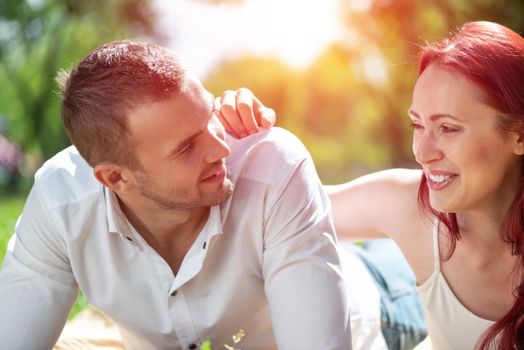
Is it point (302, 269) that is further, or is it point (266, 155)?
point (266, 155)

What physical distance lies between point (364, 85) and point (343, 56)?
359mm

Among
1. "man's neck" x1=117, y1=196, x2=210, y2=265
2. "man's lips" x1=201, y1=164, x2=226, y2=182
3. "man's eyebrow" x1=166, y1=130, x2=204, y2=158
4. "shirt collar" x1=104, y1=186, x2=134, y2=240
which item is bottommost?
"man's neck" x1=117, y1=196, x2=210, y2=265

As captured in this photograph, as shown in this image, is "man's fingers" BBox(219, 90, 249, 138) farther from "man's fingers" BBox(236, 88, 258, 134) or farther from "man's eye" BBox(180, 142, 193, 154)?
"man's eye" BBox(180, 142, 193, 154)

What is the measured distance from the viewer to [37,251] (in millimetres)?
2646

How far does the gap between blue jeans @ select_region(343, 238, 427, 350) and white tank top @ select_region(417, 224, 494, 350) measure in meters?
0.57

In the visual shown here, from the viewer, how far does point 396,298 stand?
3.57 m

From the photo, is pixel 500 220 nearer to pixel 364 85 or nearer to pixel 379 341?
pixel 379 341

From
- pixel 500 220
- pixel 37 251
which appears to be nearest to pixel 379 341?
pixel 500 220

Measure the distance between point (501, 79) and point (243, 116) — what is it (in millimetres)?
756

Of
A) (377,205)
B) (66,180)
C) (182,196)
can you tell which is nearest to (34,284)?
(66,180)

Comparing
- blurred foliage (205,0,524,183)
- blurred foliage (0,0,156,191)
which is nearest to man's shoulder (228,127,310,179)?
blurred foliage (205,0,524,183)

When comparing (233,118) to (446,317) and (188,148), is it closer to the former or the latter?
(188,148)

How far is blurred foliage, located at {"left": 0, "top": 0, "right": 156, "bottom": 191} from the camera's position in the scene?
8898mm

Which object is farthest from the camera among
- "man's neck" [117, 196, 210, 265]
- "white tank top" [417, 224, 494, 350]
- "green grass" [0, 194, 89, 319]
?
"green grass" [0, 194, 89, 319]
